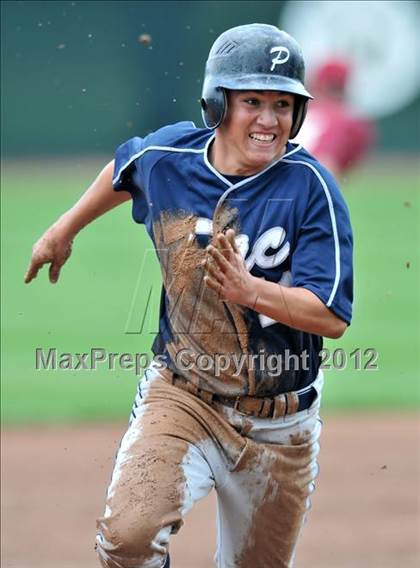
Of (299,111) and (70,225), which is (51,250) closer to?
(70,225)

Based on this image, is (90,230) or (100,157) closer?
(90,230)

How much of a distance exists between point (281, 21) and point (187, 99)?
81.1 inches

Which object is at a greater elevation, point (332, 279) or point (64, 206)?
point (332, 279)

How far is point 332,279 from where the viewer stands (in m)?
3.56

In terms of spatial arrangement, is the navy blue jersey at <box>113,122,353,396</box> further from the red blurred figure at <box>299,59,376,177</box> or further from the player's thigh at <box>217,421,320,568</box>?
the red blurred figure at <box>299,59,376,177</box>

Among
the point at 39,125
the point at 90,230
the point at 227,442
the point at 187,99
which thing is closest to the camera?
the point at 227,442

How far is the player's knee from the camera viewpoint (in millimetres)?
3387

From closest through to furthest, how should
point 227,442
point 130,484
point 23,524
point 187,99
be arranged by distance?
point 130,484 < point 227,442 < point 23,524 < point 187,99

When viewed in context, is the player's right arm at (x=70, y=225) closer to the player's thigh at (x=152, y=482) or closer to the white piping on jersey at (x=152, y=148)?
the white piping on jersey at (x=152, y=148)

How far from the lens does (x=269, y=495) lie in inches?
152

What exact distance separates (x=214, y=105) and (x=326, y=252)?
586 millimetres

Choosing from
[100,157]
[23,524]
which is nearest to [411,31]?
[100,157]

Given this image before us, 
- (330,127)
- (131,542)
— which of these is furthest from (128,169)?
(330,127)

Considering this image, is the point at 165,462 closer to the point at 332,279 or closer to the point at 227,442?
the point at 227,442
